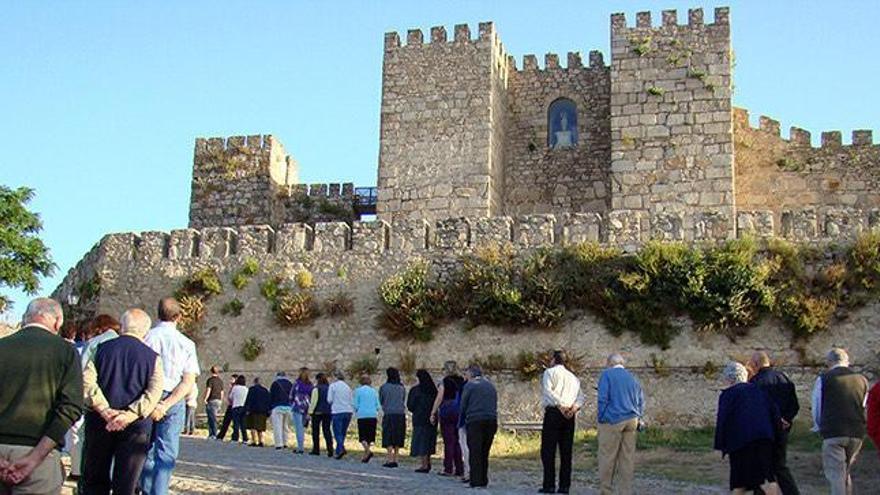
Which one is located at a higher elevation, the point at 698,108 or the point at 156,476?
the point at 698,108

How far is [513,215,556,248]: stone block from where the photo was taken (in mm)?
19375

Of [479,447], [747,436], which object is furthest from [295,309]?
[747,436]

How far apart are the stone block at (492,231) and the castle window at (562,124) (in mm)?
7205

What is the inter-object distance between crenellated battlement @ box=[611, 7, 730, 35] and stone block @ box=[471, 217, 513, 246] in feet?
22.4

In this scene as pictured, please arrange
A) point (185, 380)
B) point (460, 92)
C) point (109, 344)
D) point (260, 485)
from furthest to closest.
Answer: point (460, 92)
point (260, 485)
point (185, 380)
point (109, 344)

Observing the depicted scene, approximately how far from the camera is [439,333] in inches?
758

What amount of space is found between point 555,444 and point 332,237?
10.0m

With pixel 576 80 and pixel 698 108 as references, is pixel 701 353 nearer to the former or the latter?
pixel 698 108

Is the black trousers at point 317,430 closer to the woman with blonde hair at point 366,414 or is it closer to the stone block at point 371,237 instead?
the woman with blonde hair at point 366,414

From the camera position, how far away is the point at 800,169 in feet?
84.7

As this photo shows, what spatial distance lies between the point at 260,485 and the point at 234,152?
18.6 m

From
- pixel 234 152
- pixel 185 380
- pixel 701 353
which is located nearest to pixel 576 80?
pixel 234 152

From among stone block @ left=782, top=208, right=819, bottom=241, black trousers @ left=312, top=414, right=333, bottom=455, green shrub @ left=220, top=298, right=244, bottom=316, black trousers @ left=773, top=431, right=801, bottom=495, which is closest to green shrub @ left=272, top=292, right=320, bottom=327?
green shrub @ left=220, top=298, right=244, bottom=316

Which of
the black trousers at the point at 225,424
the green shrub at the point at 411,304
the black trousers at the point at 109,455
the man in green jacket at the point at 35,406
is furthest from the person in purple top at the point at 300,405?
the man in green jacket at the point at 35,406
